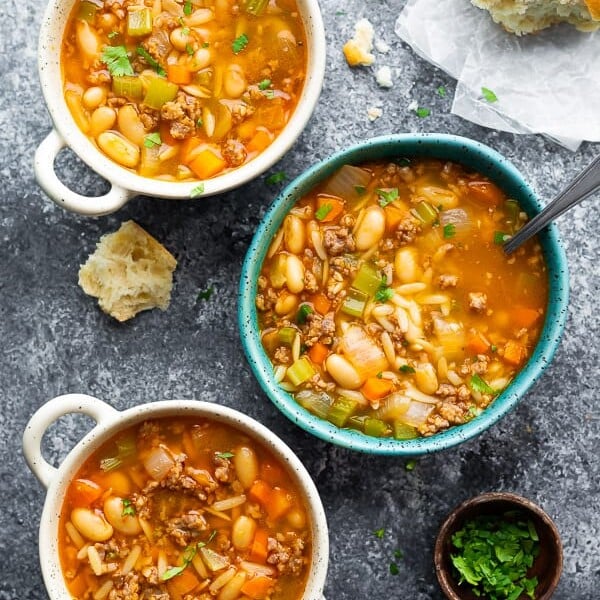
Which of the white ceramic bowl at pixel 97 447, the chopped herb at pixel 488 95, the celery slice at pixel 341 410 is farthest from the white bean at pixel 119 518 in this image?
the chopped herb at pixel 488 95

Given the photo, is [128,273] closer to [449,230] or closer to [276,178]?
[276,178]

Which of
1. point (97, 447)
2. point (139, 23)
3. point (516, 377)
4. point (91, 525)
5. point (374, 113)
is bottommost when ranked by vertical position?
point (91, 525)

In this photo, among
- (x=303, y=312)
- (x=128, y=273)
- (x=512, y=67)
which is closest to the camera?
(x=303, y=312)

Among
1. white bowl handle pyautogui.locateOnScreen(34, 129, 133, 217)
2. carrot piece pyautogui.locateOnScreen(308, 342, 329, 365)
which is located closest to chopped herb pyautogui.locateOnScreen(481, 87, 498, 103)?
carrot piece pyautogui.locateOnScreen(308, 342, 329, 365)

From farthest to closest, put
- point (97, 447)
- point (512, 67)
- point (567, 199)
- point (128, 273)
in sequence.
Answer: point (512, 67) → point (128, 273) → point (97, 447) → point (567, 199)

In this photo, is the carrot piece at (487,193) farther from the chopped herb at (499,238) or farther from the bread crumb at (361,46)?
the bread crumb at (361,46)

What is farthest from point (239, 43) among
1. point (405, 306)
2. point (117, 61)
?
point (405, 306)

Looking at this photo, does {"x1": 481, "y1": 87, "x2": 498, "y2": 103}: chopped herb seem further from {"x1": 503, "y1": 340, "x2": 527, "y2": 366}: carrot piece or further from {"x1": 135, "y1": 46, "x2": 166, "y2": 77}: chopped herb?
{"x1": 135, "y1": 46, "x2": 166, "y2": 77}: chopped herb
